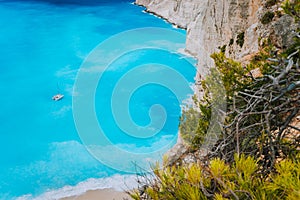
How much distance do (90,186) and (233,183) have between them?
8870mm

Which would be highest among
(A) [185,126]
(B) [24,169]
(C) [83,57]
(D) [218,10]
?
(D) [218,10]

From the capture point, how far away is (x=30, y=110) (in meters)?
14.8

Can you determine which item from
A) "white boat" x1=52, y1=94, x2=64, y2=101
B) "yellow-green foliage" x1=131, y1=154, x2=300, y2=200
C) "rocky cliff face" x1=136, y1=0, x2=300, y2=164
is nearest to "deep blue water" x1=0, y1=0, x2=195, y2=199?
"white boat" x1=52, y1=94, x2=64, y2=101

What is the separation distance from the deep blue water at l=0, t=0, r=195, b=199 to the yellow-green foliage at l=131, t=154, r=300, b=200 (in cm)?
843

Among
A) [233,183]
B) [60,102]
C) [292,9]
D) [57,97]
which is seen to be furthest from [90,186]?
[233,183]

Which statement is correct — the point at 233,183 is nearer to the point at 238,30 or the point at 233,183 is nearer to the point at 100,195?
the point at 100,195

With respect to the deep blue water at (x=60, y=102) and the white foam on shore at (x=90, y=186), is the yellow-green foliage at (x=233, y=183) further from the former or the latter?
the deep blue water at (x=60, y=102)

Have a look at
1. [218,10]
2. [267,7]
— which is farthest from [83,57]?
[267,7]

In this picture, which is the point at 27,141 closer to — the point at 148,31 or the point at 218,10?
the point at 218,10

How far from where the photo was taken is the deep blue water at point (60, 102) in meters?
10.9

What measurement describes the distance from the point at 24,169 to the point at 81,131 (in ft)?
9.98

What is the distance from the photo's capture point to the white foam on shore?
9.66m

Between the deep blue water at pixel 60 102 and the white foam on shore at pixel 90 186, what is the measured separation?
0.06 meters

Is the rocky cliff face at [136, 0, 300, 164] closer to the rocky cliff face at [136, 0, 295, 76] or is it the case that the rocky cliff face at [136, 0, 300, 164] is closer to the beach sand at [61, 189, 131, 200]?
the rocky cliff face at [136, 0, 295, 76]
